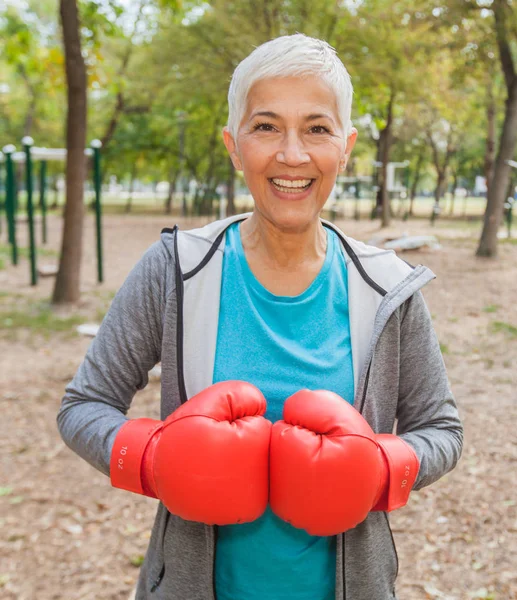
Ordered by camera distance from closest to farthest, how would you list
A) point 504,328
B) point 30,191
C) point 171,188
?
1. point 504,328
2. point 30,191
3. point 171,188

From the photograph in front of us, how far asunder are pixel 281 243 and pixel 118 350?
433mm

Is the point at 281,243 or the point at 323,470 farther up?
the point at 281,243

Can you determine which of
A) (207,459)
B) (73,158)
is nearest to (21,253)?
(73,158)

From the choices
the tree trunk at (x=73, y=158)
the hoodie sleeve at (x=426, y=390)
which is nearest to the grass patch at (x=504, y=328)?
the tree trunk at (x=73, y=158)

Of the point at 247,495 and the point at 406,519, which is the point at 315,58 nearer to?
the point at 247,495

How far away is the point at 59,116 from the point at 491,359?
26379 mm

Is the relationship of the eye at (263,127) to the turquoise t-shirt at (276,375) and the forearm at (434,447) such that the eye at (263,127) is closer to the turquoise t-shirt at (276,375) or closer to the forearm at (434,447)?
the turquoise t-shirt at (276,375)

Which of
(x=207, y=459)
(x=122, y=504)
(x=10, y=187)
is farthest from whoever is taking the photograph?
(x=10, y=187)

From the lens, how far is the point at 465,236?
16.7 metres

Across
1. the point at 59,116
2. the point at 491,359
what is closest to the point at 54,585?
the point at 491,359

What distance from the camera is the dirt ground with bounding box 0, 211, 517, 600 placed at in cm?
277

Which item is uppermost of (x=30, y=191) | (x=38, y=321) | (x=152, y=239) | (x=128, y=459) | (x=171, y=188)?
(x=128, y=459)

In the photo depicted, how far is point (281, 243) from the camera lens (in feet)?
4.58

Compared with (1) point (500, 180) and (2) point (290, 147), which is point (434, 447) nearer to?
(2) point (290, 147)
